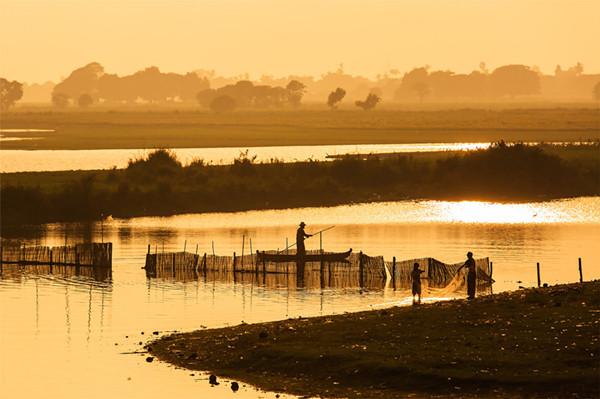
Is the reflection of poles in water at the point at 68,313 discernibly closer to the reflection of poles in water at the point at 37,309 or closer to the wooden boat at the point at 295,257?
the reflection of poles in water at the point at 37,309

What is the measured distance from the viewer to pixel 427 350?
29422 millimetres

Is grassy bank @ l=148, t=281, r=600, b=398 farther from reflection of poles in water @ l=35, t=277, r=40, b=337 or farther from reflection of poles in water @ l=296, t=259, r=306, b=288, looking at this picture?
reflection of poles in water @ l=296, t=259, r=306, b=288

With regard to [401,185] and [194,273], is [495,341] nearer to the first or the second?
[194,273]

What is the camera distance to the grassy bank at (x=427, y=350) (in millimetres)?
26469

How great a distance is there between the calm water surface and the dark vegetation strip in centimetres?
324

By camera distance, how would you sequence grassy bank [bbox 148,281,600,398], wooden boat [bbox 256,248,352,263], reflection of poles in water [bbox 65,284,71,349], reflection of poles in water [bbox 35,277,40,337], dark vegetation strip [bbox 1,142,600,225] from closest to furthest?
grassy bank [bbox 148,281,600,398] → reflection of poles in water [bbox 65,284,71,349] → reflection of poles in water [bbox 35,277,40,337] → wooden boat [bbox 256,248,352,263] → dark vegetation strip [bbox 1,142,600,225]

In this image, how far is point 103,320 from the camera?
137ft

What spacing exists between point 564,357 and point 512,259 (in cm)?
3320

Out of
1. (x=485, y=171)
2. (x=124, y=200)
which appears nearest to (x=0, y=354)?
(x=124, y=200)

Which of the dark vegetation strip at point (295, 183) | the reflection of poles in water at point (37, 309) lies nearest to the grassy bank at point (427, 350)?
the reflection of poles in water at point (37, 309)

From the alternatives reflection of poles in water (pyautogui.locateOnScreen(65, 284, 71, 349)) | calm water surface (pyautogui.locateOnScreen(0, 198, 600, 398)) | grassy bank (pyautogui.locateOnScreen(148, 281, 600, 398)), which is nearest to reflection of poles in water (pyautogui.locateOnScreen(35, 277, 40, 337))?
calm water surface (pyautogui.locateOnScreen(0, 198, 600, 398))

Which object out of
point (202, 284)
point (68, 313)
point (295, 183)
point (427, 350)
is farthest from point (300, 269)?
point (295, 183)

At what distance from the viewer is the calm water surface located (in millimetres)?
31516

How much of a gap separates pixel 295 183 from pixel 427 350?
66.1 m
